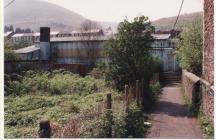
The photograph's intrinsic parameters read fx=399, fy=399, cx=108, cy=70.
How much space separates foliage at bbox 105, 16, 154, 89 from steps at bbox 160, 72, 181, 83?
46.8ft

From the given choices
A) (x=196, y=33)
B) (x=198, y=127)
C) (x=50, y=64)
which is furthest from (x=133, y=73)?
(x=50, y=64)

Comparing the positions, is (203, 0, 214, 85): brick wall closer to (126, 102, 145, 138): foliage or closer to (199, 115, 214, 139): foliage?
(199, 115, 214, 139): foliage

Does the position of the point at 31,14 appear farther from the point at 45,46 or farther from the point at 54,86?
the point at 54,86

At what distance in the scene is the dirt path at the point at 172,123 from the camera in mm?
9750

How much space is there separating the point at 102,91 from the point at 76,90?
1956mm

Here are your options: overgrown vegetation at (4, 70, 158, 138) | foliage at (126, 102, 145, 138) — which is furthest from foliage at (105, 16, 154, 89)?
foliage at (126, 102, 145, 138)

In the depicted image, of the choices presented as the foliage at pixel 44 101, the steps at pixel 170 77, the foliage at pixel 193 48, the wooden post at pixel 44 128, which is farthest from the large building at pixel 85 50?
the wooden post at pixel 44 128

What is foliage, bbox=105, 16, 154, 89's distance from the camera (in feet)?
47.4

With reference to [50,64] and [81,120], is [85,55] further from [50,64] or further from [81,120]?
[81,120]

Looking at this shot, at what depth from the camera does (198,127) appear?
34.2ft

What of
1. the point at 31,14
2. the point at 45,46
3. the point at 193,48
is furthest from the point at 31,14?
the point at 193,48

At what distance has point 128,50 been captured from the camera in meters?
14.5

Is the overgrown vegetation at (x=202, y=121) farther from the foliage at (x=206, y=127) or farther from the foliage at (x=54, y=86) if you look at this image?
the foliage at (x=54, y=86)

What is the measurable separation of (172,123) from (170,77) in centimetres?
1930
